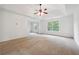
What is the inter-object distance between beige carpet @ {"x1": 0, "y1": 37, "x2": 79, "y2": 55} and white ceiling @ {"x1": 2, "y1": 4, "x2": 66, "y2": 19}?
0.65 meters

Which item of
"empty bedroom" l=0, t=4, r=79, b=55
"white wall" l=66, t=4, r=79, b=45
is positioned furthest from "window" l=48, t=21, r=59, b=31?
"white wall" l=66, t=4, r=79, b=45

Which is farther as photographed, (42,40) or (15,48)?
(42,40)

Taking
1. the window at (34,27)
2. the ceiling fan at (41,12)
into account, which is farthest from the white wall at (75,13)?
the window at (34,27)

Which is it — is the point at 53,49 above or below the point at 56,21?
below

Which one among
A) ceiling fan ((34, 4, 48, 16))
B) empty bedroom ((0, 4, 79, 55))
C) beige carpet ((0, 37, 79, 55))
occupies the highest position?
ceiling fan ((34, 4, 48, 16))

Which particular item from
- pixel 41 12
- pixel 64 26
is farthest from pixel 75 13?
pixel 41 12

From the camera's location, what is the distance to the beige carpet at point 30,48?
7.50ft

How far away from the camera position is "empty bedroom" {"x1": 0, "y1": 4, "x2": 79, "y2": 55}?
2.31 metres

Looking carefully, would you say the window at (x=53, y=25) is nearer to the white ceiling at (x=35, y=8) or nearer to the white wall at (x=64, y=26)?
the white wall at (x=64, y=26)

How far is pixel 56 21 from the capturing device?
2582mm

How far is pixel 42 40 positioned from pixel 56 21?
0.58 metres

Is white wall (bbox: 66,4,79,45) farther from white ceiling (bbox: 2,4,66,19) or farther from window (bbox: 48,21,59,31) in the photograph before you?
window (bbox: 48,21,59,31)
